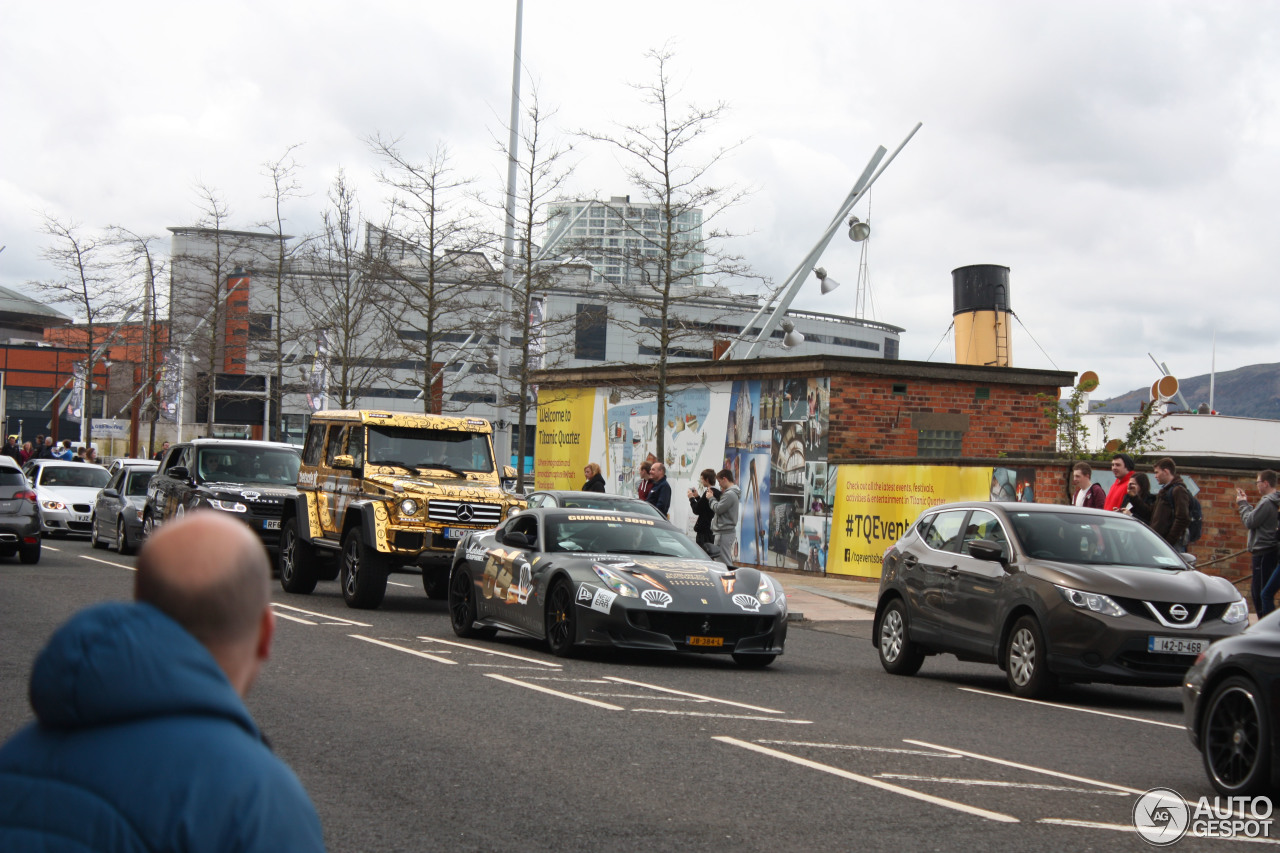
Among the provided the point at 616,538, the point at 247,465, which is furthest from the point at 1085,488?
the point at 247,465

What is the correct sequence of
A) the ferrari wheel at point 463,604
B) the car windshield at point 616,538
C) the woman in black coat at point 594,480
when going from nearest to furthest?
the car windshield at point 616,538 → the ferrari wheel at point 463,604 → the woman in black coat at point 594,480

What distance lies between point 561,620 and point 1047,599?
419cm

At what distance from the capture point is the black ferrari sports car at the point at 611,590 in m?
12.4

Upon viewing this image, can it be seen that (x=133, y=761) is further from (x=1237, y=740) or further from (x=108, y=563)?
(x=108, y=563)

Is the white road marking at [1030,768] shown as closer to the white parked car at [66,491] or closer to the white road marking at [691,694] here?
the white road marking at [691,694]

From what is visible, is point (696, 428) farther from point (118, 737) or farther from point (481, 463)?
point (118, 737)

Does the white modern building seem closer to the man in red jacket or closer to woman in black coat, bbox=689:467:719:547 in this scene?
woman in black coat, bbox=689:467:719:547

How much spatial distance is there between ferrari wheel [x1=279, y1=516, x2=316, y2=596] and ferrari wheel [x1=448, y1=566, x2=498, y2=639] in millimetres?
4707

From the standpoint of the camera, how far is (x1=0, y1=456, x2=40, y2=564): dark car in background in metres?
21.7

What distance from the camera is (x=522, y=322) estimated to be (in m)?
30.8

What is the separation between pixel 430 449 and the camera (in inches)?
717

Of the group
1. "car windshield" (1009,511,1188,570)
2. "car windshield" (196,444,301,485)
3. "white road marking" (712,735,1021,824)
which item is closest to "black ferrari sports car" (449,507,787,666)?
"car windshield" (1009,511,1188,570)

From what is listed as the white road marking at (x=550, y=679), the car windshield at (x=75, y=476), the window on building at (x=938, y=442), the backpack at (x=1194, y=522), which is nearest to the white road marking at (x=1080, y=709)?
the white road marking at (x=550, y=679)

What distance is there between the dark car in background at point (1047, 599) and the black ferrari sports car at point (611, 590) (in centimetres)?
128
